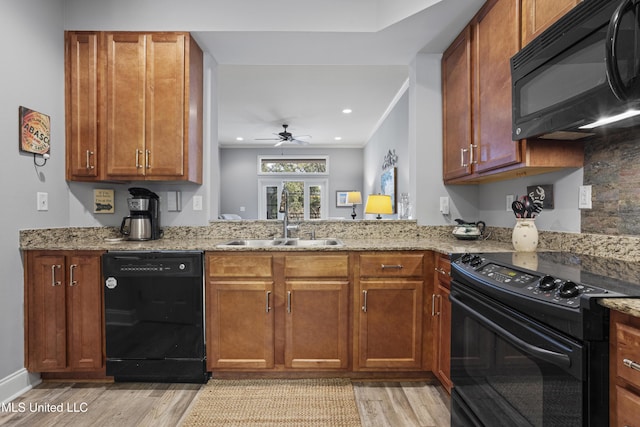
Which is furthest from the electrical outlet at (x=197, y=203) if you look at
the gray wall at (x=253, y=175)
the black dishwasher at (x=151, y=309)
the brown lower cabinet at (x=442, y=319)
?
the gray wall at (x=253, y=175)

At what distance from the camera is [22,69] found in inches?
81.4

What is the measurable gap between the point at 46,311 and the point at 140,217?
783 mm

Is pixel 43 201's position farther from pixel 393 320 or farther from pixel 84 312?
pixel 393 320

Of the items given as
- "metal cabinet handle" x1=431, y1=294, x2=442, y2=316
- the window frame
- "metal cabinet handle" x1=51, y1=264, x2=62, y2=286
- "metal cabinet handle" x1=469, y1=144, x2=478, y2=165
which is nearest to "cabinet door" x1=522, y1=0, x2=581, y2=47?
"metal cabinet handle" x1=469, y1=144, x2=478, y2=165

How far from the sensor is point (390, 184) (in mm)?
5199

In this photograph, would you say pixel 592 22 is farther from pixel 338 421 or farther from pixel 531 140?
pixel 338 421

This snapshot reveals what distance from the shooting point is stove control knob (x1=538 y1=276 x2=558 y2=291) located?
1047mm

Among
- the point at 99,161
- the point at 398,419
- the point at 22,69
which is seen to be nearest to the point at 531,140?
the point at 398,419

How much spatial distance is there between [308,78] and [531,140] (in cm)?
306

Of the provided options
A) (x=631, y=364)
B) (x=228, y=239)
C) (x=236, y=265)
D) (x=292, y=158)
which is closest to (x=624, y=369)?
(x=631, y=364)

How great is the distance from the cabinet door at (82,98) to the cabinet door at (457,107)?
2532mm

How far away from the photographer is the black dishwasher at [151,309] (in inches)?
80.8

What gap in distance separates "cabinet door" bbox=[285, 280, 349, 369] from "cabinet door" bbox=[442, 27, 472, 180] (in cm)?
118

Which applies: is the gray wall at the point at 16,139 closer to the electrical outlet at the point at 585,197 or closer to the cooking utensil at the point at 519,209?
the cooking utensil at the point at 519,209
